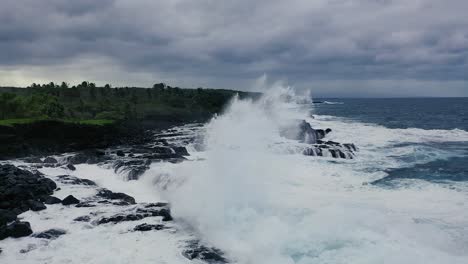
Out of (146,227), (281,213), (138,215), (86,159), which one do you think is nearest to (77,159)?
(86,159)

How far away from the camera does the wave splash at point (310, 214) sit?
13500 mm

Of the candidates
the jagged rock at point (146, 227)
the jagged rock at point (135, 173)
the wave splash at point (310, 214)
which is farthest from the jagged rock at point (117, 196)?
the jagged rock at point (135, 173)

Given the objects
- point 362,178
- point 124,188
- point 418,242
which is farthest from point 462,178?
point 124,188

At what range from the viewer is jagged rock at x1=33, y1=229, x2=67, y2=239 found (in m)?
15.7

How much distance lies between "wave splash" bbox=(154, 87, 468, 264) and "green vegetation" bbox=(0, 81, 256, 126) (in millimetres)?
26370

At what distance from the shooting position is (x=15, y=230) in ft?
51.4

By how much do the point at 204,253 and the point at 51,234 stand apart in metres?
6.22

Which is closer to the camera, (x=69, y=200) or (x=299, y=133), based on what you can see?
(x=69, y=200)

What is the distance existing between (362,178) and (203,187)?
1043 centimetres

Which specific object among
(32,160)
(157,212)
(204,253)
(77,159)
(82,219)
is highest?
(77,159)

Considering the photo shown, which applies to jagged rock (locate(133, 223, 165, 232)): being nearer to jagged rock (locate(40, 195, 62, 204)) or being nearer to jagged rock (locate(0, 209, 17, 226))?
jagged rock (locate(0, 209, 17, 226))

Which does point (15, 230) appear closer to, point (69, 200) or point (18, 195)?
point (69, 200)

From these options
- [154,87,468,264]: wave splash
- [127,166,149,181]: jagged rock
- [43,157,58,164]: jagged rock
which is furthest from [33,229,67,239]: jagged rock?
[43,157,58,164]: jagged rock

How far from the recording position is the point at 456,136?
4697 cm
